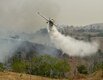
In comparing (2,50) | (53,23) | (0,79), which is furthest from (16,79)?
(2,50)

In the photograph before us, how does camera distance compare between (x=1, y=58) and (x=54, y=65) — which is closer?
(x=54, y=65)

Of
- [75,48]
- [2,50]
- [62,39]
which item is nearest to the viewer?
[62,39]

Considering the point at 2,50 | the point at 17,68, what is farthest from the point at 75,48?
the point at 2,50

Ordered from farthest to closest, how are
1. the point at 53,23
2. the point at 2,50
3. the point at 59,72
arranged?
the point at 2,50 < the point at 59,72 < the point at 53,23

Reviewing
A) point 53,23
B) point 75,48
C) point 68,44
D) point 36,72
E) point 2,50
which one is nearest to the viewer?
point 53,23

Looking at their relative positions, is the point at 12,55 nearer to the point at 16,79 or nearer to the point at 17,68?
the point at 17,68

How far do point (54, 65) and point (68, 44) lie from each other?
39116 mm

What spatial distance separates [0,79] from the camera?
51375mm

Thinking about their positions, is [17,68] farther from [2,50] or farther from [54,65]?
[2,50]

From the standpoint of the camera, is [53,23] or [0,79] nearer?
[0,79]

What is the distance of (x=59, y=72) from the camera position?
127 meters

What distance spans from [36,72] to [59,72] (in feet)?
38.5

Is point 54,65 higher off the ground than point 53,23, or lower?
lower

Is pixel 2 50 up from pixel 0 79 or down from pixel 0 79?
up
